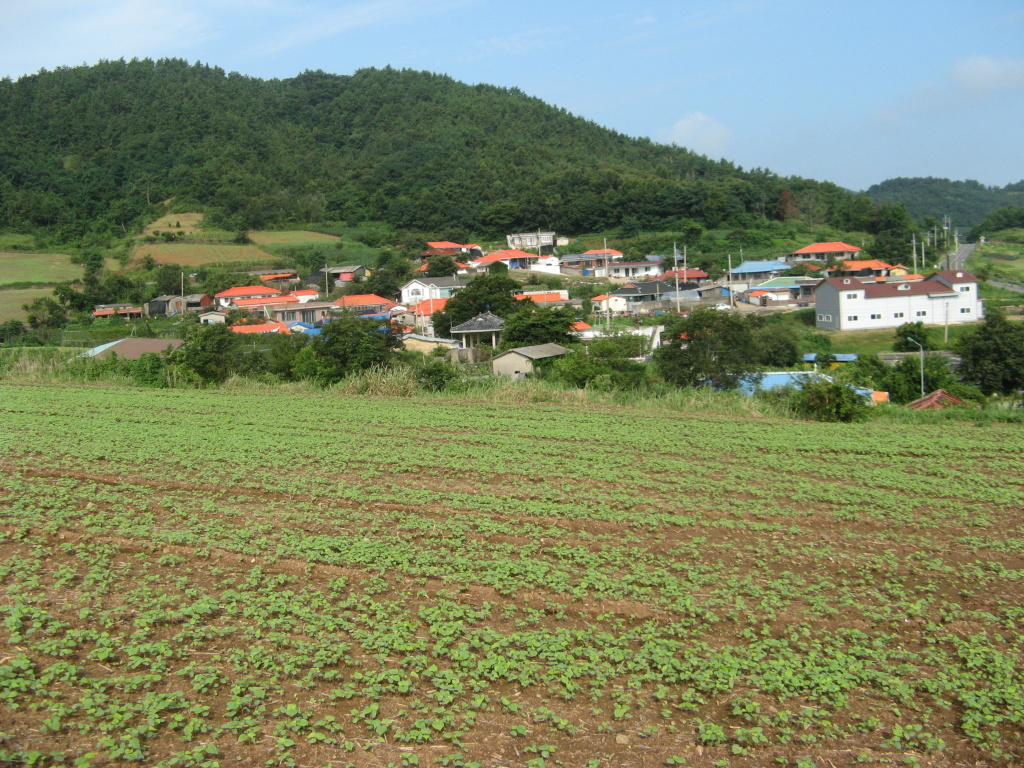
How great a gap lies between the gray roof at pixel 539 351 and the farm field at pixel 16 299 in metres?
23.1

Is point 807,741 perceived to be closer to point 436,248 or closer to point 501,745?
point 501,745

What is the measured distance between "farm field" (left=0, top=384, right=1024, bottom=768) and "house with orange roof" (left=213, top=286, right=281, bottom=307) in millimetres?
34649

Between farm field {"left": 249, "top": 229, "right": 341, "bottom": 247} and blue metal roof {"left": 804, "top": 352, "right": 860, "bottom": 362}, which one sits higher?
farm field {"left": 249, "top": 229, "right": 341, "bottom": 247}

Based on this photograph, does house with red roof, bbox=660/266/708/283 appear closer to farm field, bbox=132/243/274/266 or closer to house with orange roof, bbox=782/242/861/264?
house with orange roof, bbox=782/242/861/264

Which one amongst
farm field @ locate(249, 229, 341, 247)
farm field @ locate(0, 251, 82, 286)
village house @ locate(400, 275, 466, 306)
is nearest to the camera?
farm field @ locate(0, 251, 82, 286)

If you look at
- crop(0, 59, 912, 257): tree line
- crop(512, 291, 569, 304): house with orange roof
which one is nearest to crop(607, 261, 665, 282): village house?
crop(0, 59, 912, 257): tree line

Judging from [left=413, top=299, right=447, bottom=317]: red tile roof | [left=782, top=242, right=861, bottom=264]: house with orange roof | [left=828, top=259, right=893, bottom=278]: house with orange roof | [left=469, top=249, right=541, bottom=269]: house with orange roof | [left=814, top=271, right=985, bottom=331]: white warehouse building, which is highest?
[left=469, top=249, right=541, bottom=269]: house with orange roof

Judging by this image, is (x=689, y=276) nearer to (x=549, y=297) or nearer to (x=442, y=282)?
(x=549, y=297)

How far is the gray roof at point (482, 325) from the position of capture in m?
30.2

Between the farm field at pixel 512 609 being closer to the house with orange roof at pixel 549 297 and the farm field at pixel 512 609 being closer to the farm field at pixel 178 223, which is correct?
the house with orange roof at pixel 549 297

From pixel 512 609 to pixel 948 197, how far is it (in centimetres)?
12965

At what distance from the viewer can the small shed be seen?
22938 millimetres

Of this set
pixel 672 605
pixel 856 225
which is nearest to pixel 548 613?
pixel 672 605

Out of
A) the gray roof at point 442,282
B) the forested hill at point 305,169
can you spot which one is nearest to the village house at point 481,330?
the gray roof at point 442,282
